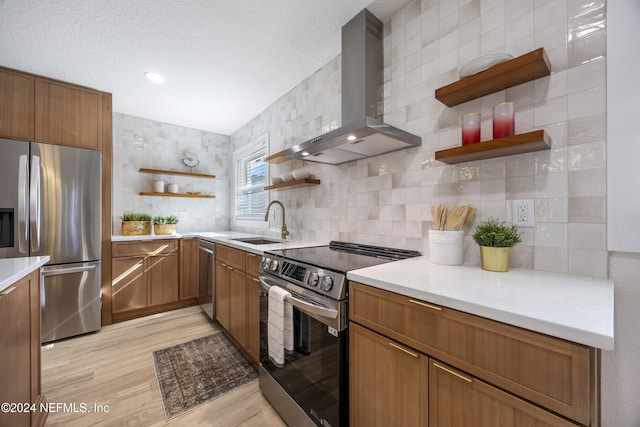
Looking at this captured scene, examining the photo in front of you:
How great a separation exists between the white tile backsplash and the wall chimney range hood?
0.25 feet

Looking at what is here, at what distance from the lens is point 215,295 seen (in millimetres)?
2703

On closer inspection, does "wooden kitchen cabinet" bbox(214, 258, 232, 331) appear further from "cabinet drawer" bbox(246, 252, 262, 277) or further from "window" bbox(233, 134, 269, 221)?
"window" bbox(233, 134, 269, 221)

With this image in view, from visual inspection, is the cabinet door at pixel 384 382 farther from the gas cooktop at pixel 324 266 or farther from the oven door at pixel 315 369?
the gas cooktop at pixel 324 266

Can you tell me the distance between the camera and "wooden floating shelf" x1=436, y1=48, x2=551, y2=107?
1.04 meters

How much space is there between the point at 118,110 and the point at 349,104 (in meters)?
3.21

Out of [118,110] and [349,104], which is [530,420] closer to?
[349,104]

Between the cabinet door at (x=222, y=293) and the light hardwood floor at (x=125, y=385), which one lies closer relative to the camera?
the light hardwood floor at (x=125, y=385)

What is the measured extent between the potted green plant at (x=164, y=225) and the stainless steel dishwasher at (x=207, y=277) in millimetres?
642

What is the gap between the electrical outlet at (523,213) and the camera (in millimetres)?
1152

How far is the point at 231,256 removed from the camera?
7.54ft

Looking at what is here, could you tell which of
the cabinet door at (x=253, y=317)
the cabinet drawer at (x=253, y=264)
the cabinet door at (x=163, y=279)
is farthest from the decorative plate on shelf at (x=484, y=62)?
the cabinet door at (x=163, y=279)

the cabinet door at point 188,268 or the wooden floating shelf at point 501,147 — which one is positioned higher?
the wooden floating shelf at point 501,147

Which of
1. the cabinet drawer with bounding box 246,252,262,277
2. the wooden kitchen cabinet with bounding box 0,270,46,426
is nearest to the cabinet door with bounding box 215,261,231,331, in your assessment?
the cabinet drawer with bounding box 246,252,262,277

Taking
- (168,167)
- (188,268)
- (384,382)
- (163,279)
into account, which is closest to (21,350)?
(384,382)
